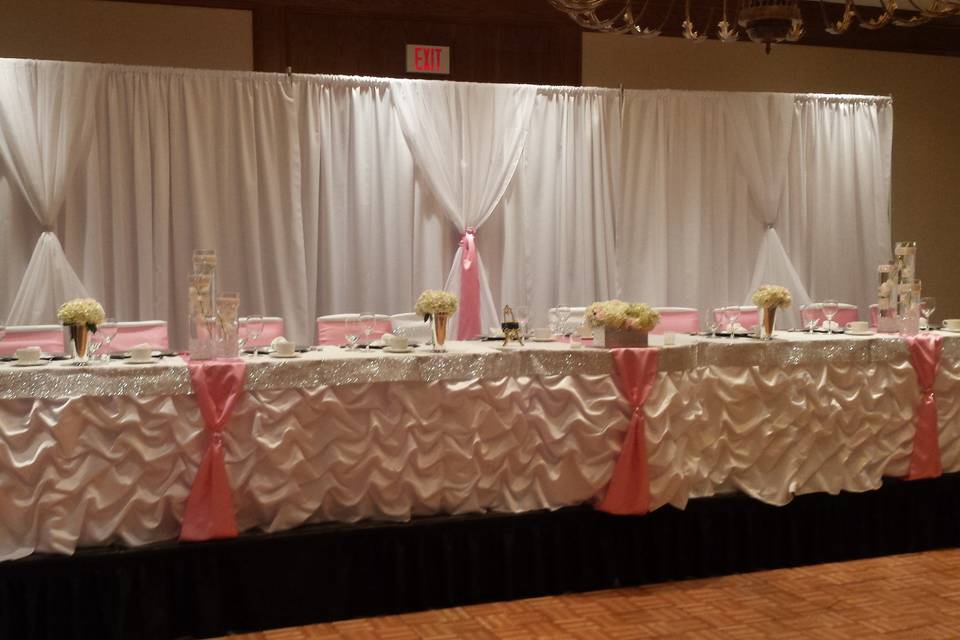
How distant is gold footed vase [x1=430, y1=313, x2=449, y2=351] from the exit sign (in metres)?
3.11

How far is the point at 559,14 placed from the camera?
7.30 metres

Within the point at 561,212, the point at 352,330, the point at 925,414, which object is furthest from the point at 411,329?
the point at 925,414

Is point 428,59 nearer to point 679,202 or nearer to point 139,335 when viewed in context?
point 679,202

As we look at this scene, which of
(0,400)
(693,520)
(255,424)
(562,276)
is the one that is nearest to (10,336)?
(0,400)

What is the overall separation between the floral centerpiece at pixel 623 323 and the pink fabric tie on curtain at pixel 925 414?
1.31 m

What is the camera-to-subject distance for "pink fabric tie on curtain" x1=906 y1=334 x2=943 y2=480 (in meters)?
4.77

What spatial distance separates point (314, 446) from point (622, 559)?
1368 millimetres

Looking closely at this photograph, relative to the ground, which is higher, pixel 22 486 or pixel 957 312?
pixel 957 312

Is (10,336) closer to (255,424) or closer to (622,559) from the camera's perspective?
(255,424)

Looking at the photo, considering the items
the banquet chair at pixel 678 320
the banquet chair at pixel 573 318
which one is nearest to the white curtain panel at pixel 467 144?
the banquet chair at pixel 573 318

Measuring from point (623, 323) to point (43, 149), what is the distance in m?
3.60

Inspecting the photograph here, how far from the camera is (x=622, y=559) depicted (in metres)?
4.36

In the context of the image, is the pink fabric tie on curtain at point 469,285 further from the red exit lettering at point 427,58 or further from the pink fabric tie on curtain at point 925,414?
the pink fabric tie on curtain at point 925,414

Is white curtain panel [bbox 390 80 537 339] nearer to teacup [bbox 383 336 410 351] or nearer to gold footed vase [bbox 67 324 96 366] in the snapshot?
teacup [bbox 383 336 410 351]
